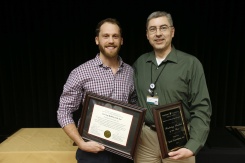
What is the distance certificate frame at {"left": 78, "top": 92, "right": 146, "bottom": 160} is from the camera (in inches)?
52.1

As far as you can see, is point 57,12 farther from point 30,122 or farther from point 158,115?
point 158,115

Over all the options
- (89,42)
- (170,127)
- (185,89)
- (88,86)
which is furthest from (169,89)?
(89,42)

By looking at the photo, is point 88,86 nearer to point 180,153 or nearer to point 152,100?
point 152,100

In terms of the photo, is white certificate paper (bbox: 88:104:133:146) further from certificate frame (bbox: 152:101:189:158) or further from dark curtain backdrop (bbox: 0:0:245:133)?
dark curtain backdrop (bbox: 0:0:245:133)

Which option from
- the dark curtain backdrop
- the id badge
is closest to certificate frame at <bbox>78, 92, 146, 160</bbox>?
the id badge

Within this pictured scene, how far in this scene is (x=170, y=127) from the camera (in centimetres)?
135

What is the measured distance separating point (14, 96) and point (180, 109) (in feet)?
7.85

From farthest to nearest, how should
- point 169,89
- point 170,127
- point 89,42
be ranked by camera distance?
point 89,42 → point 169,89 → point 170,127

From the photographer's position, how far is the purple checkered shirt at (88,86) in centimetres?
150

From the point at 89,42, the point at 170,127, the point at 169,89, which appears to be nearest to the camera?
the point at 170,127

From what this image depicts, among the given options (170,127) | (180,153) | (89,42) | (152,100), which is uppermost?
(89,42)

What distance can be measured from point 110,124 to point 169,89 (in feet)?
1.43

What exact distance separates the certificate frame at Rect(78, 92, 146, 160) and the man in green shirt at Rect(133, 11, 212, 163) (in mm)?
216

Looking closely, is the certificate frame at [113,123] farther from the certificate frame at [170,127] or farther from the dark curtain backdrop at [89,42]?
the dark curtain backdrop at [89,42]
